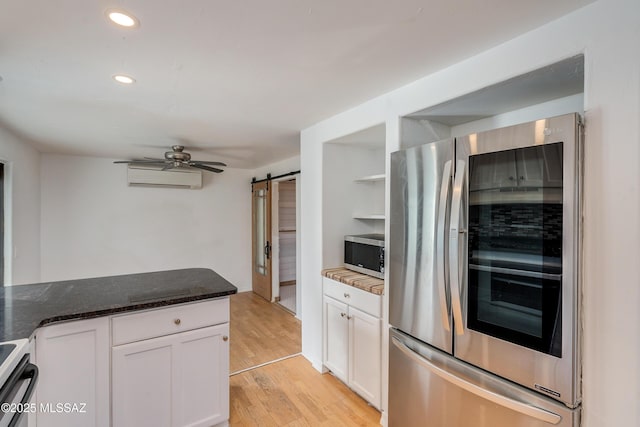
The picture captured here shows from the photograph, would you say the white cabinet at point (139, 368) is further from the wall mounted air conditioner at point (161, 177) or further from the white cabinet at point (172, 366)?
the wall mounted air conditioner at point (161, 177)

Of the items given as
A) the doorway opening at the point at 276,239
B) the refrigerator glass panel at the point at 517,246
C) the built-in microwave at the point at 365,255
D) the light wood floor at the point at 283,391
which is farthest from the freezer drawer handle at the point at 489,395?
the doorway opening at the point at 276,239

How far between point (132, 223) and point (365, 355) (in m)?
4.00

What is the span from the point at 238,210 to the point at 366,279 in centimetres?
355

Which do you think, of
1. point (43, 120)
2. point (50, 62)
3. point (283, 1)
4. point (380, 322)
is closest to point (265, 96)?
point (283, 1)

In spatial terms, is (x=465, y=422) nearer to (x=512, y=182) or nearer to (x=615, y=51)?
(x=512, y=182)

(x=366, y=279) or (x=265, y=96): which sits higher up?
(x=265, y=96)

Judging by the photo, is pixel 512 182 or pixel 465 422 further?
pixel 465 422

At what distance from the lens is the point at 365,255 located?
2.49 m

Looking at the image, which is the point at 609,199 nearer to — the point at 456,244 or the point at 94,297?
the point at 456,244

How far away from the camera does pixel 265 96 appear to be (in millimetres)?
2121

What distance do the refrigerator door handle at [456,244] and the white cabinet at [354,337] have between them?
0.68m

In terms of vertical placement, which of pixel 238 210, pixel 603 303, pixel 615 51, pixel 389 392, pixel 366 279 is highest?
pixel 615 51

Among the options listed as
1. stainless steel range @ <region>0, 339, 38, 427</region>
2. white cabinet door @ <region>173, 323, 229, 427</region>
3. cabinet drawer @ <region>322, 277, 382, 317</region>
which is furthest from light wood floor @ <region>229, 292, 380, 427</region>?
stainless steel range @ <region>0, 339, 38, 427</region>

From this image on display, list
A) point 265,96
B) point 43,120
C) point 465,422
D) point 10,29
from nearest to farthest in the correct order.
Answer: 1. point 10,29
2. point 465,422
3. point 265,96
4. point 43,120
